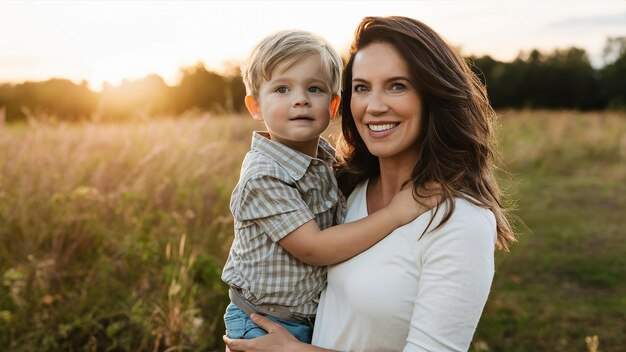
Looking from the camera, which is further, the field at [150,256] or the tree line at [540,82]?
the tree line at [540,82]

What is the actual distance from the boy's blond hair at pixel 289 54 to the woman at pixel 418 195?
7cm

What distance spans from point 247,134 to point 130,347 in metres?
6.40

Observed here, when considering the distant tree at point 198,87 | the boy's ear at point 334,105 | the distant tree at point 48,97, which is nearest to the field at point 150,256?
the boy's ear at point 334,105

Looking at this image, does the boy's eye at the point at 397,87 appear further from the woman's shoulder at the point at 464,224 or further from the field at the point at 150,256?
the field at the point at 150,256

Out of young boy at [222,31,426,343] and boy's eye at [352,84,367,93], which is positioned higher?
boy's eye at [352,84,367,93]

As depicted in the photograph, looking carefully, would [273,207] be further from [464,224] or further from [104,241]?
[104,241]

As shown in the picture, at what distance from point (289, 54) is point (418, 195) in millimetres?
720

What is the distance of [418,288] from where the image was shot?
1835 millimetres

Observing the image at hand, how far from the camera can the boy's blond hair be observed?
227 cm

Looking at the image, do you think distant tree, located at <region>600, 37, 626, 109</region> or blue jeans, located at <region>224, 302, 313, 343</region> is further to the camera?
distant tree, located at <region>600, 37, 626, 109</region>

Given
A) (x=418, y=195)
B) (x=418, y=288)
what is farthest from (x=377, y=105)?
(x=418, y=288)

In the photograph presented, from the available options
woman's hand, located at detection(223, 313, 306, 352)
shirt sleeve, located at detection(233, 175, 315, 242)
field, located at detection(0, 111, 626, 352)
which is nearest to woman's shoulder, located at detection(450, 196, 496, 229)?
shirt sleeve, located at detection(233, 175, 315, 242)

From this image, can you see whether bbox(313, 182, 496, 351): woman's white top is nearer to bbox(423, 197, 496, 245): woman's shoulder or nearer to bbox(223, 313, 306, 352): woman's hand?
bbox(423, 197, 496, 245): woman's shoulder

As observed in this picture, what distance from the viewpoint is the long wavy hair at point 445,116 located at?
2008 millimetres
